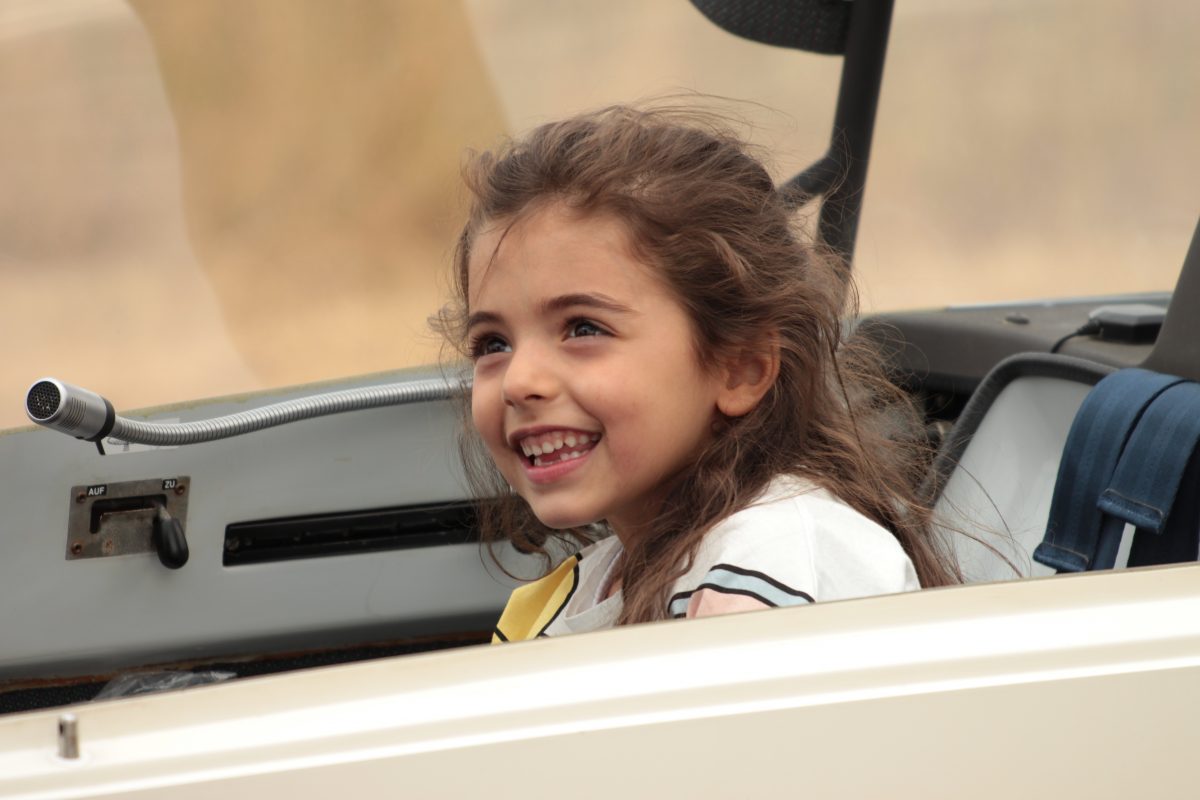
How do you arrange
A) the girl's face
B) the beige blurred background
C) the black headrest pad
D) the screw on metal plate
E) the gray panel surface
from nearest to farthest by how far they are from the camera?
the screw on metal plate < the girl's face < the beige blurred background < the gray panel surface < the black headrest pad

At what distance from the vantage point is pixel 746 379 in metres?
1.04

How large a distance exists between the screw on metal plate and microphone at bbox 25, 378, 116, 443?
64 centimetres

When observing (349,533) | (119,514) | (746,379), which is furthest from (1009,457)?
(119,514)

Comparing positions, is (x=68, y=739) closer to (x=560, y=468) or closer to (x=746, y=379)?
(x=560, y=468)

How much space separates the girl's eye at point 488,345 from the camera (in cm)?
100

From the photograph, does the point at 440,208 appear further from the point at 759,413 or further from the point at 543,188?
the point at 759,413

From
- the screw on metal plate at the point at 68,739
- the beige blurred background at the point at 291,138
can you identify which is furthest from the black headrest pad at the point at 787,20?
the screw on metal plate at the point at 68,739

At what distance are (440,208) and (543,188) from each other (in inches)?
13.1

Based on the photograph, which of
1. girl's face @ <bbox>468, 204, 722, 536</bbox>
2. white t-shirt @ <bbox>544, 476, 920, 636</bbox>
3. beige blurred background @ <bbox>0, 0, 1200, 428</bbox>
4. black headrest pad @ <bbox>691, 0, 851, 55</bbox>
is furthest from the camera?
black headrest pad @ <bbox>691, 0, 851, 55</bbox>

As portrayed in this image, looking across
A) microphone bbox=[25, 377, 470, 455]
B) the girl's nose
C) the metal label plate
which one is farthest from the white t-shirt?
the metal label plate

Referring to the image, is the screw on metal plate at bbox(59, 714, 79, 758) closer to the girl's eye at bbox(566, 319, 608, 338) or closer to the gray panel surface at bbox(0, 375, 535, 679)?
the girl's eye at bbox(566, 319, 608, 338)

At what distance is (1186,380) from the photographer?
3.58 ft

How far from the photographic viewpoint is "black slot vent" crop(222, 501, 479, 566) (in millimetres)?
1474

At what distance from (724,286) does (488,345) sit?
20cm
